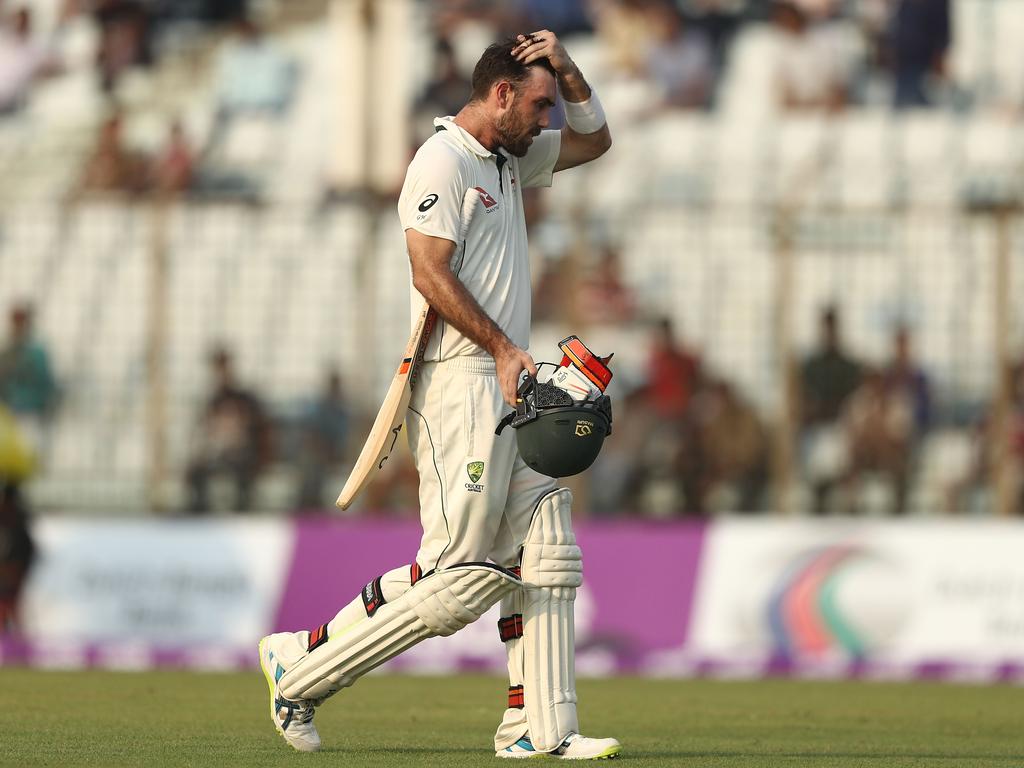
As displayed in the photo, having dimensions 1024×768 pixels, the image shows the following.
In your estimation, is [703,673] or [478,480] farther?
[703,673]

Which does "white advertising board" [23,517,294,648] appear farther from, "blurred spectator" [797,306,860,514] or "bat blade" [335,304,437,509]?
"bat blade" [335,304,437,509]

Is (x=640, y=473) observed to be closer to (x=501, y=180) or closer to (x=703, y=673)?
(x=703, y=673)

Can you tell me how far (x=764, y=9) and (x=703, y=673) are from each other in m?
9.72

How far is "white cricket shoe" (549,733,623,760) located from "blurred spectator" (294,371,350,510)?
7.82 m

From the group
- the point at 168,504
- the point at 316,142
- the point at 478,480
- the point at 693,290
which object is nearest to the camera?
the point at 478,480

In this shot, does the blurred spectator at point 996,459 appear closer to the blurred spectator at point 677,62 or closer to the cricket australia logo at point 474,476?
the blurred spectator at point 677,62

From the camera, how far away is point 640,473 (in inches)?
535

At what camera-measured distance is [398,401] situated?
20.0 feet

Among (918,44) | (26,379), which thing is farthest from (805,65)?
(26,379)

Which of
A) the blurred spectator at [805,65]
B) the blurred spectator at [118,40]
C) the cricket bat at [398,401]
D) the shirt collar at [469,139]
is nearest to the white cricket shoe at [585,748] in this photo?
the cricket bat at [398,401]

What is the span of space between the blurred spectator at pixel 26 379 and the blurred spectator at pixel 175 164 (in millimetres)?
4004

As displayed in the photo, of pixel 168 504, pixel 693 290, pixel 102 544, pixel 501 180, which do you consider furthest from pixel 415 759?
pixel 693 290

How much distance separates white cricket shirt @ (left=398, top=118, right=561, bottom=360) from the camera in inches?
235

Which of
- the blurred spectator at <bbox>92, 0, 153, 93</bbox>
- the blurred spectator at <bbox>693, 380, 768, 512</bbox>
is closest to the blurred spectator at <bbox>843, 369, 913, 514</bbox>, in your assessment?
the blurred spectator at <bbox>693, 380, 768, 512</bbox>
